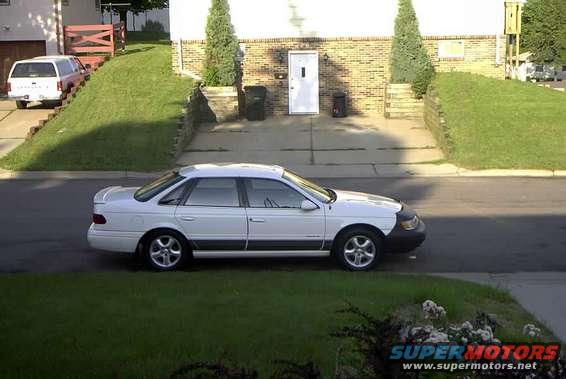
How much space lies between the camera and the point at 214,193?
1141 centimetres

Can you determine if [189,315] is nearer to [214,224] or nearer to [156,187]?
[214,224]

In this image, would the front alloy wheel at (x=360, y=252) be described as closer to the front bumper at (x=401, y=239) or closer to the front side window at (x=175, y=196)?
the front bumper at (x=401, y=239)

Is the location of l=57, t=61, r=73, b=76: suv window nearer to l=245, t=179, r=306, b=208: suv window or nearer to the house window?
the house window

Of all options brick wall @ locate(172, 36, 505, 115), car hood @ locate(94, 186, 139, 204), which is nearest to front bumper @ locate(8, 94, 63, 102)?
brick wall @ locate(172, 36, 505, 115)

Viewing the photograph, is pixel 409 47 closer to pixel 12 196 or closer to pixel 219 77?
pixel 219 77

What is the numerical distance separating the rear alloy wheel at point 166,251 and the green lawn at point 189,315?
2.01 feet

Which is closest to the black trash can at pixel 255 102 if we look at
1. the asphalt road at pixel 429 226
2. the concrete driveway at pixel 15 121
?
the concrete driveway at pixel 15 121

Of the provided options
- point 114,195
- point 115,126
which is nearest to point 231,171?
point 114,195

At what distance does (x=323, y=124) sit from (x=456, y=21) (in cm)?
619

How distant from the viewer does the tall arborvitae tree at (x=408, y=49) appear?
28.8 metres

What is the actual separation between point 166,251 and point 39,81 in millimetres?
19979

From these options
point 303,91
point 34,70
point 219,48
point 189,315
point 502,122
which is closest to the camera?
point 189,315

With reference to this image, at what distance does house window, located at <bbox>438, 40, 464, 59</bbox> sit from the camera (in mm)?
30328

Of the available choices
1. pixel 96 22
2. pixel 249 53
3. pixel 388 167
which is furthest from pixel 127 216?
pixel 96 22
